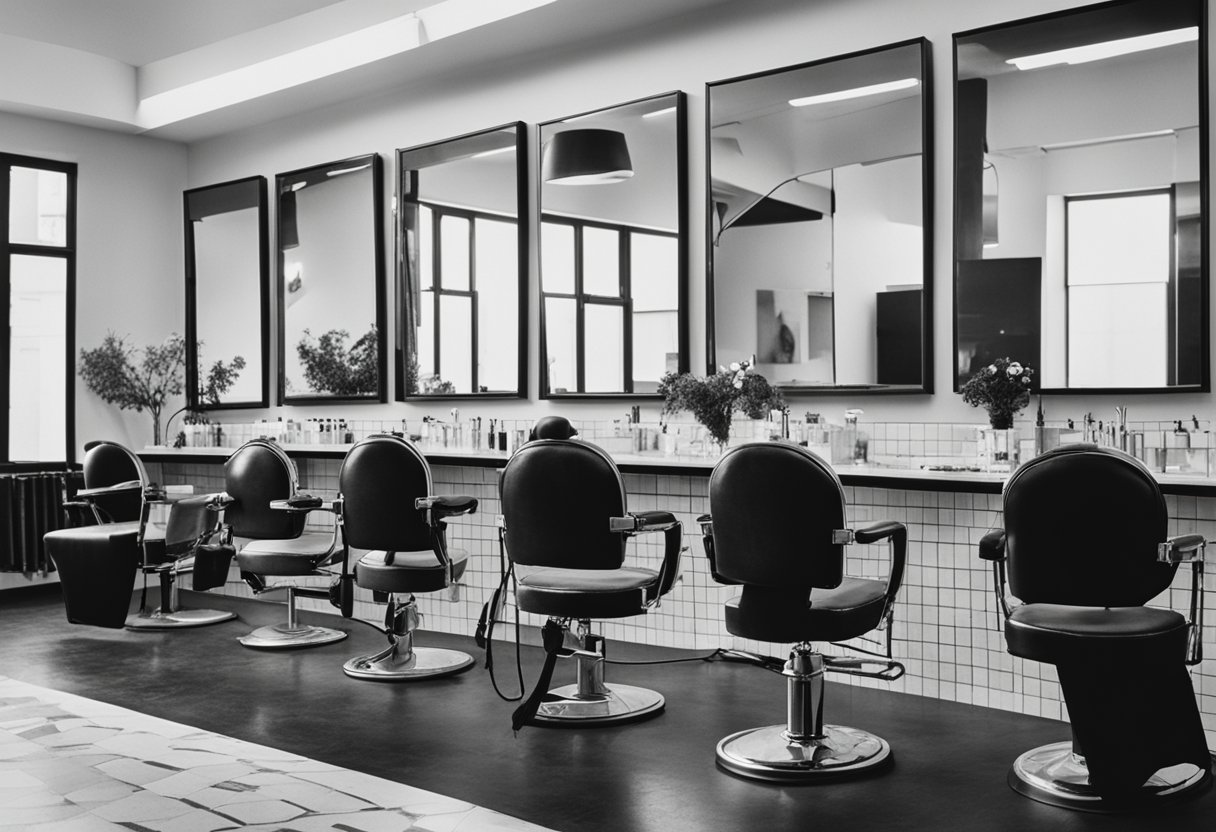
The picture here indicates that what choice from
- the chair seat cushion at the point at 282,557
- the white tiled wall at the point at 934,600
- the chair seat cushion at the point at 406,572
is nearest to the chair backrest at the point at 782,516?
the white tiled wall at the point at 934,600

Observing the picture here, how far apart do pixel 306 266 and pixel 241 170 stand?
3.30ft

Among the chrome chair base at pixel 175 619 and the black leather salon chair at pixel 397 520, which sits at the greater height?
the black leather salon chair at pixel 397 520

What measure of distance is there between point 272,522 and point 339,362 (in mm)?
1674

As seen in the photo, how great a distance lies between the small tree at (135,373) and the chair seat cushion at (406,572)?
10.6ft

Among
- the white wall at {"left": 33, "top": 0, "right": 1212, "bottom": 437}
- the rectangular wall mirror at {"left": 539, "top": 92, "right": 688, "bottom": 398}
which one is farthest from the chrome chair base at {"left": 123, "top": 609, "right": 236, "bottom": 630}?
the rectangular wall mirror at {"left": 539, "top": 92, "right": 688, "bottom": 398}

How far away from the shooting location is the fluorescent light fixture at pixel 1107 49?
3.82 metres

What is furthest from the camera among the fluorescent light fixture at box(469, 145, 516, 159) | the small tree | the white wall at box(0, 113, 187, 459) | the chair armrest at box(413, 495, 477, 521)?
the white wall at box(0, 113, 187, 459)

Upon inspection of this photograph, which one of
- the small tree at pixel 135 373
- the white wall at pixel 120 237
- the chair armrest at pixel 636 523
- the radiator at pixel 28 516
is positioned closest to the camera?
the chair armrest at pixel 636 523

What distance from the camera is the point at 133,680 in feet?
15.3

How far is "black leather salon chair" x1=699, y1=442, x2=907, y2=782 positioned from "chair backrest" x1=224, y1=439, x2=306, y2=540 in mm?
2382

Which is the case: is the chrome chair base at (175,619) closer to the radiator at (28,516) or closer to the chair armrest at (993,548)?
the radiator at (28,516)

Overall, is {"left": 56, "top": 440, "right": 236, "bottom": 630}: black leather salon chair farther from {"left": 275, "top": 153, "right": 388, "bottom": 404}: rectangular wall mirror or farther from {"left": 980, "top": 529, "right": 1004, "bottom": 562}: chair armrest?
{"left": 980, "top": 529, "right": 1004, "bottom": 562}: chair armrest

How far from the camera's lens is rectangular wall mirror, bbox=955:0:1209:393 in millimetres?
3818

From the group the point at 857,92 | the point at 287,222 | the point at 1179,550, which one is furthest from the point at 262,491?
the point at 1179,550
